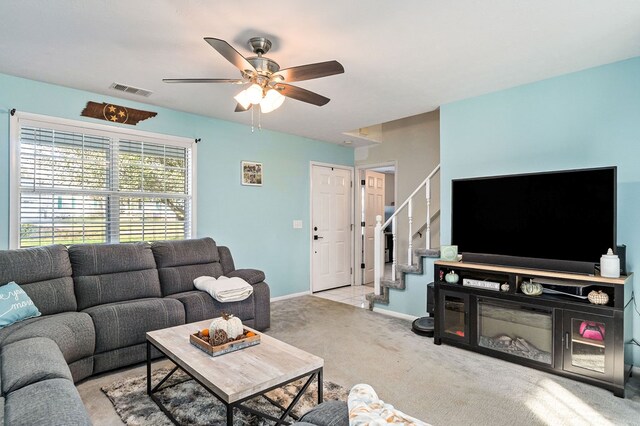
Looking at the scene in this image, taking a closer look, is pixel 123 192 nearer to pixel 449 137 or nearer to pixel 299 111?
pixel 299 111

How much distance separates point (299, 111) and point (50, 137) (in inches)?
97.1

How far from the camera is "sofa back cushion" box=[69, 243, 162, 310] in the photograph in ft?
9.58

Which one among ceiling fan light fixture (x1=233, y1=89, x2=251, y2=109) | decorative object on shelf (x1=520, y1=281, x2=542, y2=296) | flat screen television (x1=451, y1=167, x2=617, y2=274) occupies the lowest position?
decorative object on shelf (x1=520, y1=281, x2=542, y2=296)

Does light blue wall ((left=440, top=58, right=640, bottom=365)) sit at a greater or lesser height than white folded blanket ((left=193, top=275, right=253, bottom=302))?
greater

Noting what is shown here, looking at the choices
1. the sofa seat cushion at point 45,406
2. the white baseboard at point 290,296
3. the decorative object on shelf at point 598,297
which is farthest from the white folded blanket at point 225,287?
the decorative object on shelf at point 598,297

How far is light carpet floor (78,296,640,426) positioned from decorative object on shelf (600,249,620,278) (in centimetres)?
81

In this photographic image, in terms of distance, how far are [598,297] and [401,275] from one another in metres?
1.96

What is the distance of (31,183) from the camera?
319 cm

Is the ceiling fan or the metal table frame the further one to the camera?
the ceiling fan

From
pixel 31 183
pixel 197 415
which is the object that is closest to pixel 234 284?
pixel 197 415

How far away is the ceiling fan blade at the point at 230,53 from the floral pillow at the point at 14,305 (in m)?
2.20

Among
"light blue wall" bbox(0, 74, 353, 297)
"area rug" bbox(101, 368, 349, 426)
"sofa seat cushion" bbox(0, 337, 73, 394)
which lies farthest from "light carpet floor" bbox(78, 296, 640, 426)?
"light blue wall" bbox(0, 74, 353, 297)

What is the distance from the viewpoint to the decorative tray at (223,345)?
1.96 metres

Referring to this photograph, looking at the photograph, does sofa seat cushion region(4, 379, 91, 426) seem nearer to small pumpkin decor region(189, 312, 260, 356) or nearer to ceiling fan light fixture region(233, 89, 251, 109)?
small pumpkin decor region(189, 312, 260, 356)
